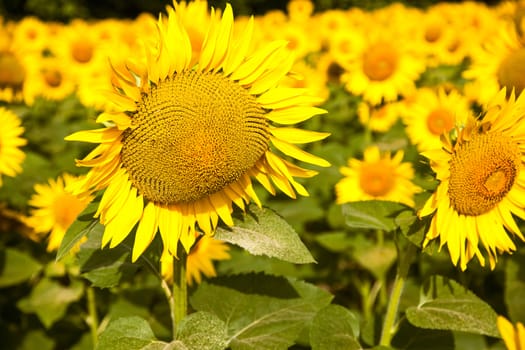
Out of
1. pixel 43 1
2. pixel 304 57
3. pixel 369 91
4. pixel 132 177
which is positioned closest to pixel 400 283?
pixel 132 177

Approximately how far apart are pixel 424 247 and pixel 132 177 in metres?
0.77

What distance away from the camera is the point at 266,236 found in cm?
150

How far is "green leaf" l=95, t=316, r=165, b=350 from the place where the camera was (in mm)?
1446

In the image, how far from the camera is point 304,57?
5438 mm

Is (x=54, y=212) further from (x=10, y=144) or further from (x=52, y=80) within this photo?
(x=52, y=80)

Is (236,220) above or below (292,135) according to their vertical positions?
below

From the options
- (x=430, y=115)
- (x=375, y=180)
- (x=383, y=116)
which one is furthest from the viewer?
(x=383, y=116)

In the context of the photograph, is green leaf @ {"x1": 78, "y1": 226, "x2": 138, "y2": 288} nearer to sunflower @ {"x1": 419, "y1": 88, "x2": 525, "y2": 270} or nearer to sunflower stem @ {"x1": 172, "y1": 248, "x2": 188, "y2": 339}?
sunflower stem @ {"x1": 172, "y1": 248, "x2": 188, "y2": 339}

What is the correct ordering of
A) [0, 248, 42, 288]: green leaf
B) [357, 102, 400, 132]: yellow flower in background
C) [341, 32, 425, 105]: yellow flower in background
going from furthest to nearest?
[357, 102, 400, 132]: yellow flower in background < [341, 32, 425, 105]: yellow flower in background < [0, 248, 42, 288]: green leaf

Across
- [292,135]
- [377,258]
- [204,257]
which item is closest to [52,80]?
[204,257]

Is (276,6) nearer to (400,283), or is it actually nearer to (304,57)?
(304,57)

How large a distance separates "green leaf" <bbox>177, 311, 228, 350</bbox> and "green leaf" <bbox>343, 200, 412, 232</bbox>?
1.79ft

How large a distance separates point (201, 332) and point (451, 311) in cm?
72

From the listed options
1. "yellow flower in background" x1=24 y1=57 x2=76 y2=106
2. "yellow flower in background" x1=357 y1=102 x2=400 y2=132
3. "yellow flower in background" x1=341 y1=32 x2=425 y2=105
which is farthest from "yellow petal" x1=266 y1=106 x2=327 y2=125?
"yellow flower in background" x1=24 y1=57 x2=76 y2=106
